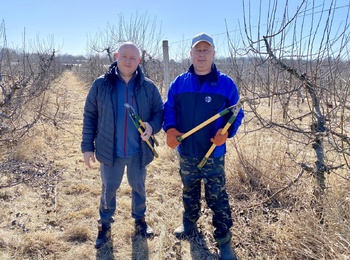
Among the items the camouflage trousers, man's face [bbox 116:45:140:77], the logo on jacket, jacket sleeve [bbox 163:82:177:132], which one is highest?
man's face [bbox 116:45:140:77]

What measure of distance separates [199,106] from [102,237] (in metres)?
1.50

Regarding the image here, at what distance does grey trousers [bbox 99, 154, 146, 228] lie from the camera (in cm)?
217

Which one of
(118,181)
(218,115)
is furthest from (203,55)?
(118,181)

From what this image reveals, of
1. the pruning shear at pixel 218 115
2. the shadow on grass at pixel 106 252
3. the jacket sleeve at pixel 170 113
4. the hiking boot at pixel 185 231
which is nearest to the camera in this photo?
the pruning shear at pixel 218 115

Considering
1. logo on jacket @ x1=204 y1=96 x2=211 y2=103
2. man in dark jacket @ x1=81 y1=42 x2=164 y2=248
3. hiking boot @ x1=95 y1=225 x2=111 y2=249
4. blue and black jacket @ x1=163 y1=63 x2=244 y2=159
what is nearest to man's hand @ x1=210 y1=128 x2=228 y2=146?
blue and black jacket @ x1=163 y1=63 x2=244 y2=159

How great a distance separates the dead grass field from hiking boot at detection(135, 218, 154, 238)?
6cm

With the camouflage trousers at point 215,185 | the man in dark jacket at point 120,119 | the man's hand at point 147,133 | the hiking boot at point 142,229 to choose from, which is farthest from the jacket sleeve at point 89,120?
the hiking boot at point 142,229

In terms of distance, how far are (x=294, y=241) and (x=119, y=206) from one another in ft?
6.22

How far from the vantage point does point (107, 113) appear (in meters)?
2.02

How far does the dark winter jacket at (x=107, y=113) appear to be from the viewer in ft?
6.63

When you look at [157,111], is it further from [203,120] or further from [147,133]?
[203,120]

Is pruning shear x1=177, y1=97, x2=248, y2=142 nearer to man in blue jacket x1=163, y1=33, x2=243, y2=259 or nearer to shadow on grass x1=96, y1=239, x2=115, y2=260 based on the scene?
man in blue jacket x1=163, y1=33, x2=243, y2=259

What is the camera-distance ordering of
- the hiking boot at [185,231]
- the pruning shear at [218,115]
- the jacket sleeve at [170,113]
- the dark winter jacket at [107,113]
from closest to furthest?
the pruning shear at [218,115]
the dark winter jacket at [107,113]
the jacket sleeve at [170,113]
the hiking boot at [185,231]

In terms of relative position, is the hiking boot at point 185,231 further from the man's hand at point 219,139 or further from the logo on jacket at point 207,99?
the logo on jacket at point 207,99
